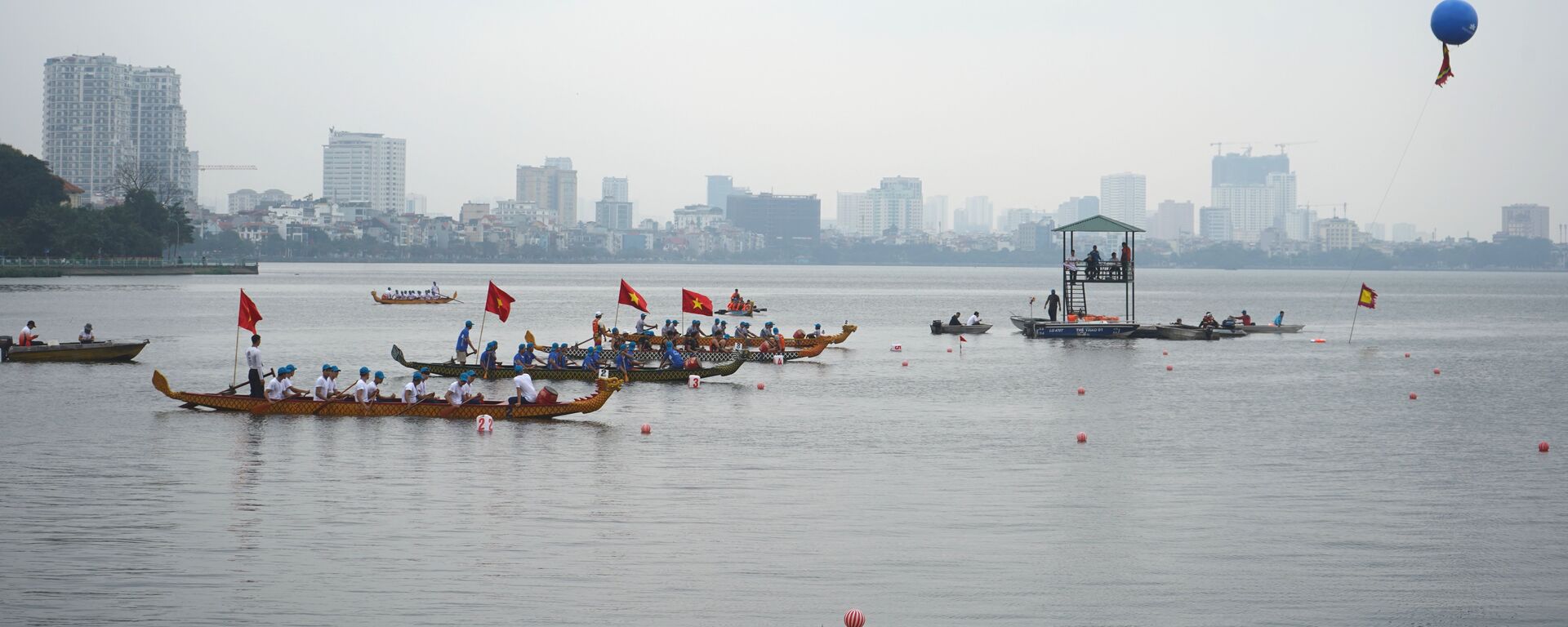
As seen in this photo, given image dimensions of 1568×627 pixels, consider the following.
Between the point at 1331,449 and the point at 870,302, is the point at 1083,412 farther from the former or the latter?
the point at 870,302

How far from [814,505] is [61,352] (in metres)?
34.6

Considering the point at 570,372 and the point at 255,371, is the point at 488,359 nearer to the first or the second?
the point at 570,372

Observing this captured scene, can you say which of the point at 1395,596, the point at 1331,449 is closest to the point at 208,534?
the point at 1395,596

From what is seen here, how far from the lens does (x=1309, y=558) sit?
20.0 m

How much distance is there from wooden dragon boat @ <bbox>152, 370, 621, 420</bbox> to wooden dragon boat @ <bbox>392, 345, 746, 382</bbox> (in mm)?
8493

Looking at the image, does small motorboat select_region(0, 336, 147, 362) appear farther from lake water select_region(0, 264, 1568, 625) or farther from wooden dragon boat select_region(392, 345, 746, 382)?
wooden dragon boat select_region(392, 345, 746, 382)

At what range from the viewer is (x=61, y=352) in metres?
48.4

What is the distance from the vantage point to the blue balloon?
27.2m

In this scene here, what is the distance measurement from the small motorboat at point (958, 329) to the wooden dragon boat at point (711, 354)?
16.1m

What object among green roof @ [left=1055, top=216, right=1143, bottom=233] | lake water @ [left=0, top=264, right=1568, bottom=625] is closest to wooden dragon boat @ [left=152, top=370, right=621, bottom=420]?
lake water @ [left=0, top=264, right=1568, bottom=625]

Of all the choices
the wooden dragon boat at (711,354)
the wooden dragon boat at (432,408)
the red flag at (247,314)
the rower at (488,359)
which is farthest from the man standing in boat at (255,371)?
the wooden dragon boat at (711,354)

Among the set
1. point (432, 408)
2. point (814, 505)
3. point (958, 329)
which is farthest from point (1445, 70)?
point (958, 329)

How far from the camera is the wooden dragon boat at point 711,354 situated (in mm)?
47375

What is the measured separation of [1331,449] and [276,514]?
21.2 metres
